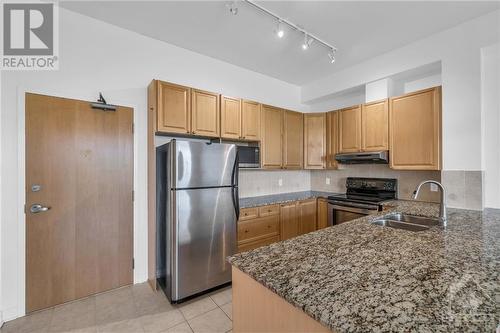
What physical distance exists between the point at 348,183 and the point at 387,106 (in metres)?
1.34

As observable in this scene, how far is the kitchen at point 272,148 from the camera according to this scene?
1.20 meters

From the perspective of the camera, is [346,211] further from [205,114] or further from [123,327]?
[123,327]

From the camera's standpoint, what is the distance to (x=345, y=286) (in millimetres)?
839

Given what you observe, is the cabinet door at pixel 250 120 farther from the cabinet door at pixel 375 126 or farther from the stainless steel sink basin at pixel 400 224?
the stainless steel sink basin at pixel 400 224

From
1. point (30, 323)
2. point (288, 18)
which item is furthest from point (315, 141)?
point (30, 323)

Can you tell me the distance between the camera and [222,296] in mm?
2432

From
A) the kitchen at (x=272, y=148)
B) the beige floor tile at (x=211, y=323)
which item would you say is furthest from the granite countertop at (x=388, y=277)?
the beige floor tile at (x=211, y=323)

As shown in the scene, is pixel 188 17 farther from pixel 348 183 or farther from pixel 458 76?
pixel 348 183

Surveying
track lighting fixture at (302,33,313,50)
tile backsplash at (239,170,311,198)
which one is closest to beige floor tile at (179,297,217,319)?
tile backsplash at (239,170,311,198)

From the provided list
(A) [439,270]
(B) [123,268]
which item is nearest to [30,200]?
(B) [123,268]

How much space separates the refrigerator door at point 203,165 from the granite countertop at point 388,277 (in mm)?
1330

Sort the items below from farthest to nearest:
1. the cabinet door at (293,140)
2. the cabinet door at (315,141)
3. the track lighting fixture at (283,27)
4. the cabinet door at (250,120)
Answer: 1. the cabinet door at (315,141)
2. the cabinet door at (293,140)
3. the cabinet door at (250,120)
4. the track lighting fixture at (283,27)

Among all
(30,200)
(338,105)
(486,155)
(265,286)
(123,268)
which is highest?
(338,105)

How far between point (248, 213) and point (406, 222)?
1693 millimetres
